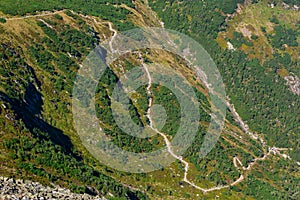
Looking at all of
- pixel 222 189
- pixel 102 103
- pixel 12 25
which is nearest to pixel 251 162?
pixel 222 189

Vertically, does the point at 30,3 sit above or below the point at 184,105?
above

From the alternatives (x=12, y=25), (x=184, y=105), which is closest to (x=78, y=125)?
(x=12, y=25)

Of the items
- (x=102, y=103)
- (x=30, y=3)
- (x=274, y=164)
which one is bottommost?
(x=274, y=164)

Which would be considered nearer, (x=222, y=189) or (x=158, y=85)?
(x=222, y=189)

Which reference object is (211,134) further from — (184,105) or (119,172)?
(119,172)

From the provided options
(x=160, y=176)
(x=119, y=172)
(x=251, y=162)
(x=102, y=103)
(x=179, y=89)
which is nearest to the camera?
(x=119, y=172)

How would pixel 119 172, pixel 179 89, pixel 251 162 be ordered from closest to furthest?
pixel 119 172 → pixel 251 162 → pixel 179 89

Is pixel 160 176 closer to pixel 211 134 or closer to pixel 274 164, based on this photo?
pixel 211 134
